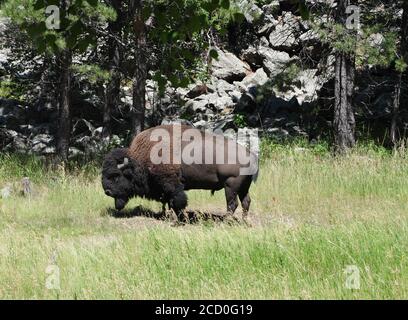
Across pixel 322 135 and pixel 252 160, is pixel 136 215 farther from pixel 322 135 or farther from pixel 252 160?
pixel 322 135

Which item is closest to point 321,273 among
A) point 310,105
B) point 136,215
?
point 136,215

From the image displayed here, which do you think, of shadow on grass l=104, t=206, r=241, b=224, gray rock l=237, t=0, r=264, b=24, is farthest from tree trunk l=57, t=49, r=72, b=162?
shadow on grass l=104, t=206, r=241, b=224

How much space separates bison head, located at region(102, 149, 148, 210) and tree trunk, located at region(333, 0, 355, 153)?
6492 mm

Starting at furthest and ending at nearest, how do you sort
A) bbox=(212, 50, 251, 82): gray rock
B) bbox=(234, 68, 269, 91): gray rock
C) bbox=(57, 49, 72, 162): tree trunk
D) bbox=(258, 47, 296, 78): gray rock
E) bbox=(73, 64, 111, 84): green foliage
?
bbox=(212, 50, 251, 82): gray rock → bbox=(234, 68, 269, 91): gray rock → bbox=(258, 47, 296, 78): gray rock → bbox=(57, 49, 72, 162): tree trunk → bbox=(73, 64, 111, 84): green foliage

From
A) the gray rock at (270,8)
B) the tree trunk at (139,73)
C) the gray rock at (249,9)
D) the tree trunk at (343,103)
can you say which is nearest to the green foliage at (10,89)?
the tree trunk at (139,73)

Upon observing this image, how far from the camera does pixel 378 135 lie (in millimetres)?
18203

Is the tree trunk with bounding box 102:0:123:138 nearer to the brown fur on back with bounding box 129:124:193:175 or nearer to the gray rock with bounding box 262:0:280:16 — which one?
the brown fur on back with bounding box 129:124:193:175

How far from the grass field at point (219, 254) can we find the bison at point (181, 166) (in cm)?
57

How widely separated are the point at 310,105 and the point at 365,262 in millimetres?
13620

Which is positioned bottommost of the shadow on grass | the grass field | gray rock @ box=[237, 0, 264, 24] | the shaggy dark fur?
the shadow on grass

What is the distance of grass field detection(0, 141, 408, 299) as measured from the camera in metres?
5.79

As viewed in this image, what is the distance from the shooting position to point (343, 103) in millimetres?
15461

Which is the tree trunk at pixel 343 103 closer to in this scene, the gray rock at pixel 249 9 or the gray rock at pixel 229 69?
the gray rock at pixel 249 9

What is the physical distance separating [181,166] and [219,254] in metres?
3.75
